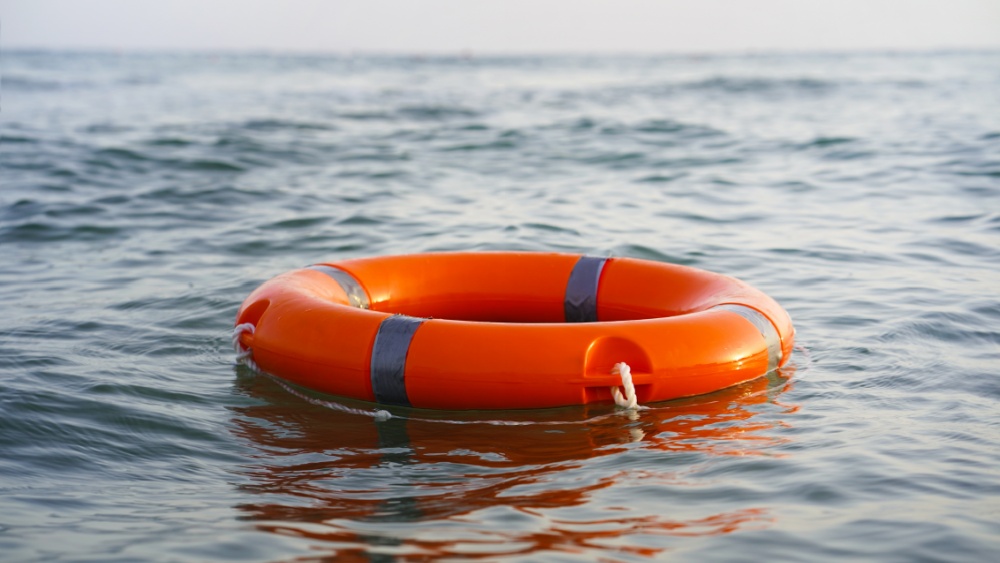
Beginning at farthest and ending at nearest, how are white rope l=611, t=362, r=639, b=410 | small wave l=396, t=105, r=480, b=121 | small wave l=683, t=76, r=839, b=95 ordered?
small wave l=683, t=76, r=839, b=95 → small wave l=396, t=105, r=480, b=121 → white rope l=611, t=362, r=639, b=410

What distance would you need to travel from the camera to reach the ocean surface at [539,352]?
2.70 m

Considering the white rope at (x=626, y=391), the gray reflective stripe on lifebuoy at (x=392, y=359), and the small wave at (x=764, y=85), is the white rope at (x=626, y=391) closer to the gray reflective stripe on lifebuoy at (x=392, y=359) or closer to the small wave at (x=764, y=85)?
the gray reflective stripe on lifebuoy at (x=392, y=359)

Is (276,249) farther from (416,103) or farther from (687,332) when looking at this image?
(416,103)

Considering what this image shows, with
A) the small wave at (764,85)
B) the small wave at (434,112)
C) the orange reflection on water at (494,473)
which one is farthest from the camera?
the small wave at (764,85)

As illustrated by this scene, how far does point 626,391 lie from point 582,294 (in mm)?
909

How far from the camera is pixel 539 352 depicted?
11.6 feet

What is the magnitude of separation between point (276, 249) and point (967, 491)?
474cm

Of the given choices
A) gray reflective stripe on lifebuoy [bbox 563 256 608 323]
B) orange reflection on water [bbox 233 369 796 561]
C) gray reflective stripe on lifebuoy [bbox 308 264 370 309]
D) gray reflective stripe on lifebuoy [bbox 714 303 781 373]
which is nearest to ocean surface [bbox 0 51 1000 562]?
orange reflection on water [bbox 233 369 796 561]

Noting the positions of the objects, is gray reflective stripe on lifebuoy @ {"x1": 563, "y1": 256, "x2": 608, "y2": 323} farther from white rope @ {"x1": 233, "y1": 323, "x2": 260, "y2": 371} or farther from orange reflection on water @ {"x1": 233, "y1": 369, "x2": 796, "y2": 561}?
white rope @ {"x1": 233, "y1": 323, "x2": 260, "y2": 371}

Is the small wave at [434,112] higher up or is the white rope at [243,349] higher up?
the small wave at [434,112]

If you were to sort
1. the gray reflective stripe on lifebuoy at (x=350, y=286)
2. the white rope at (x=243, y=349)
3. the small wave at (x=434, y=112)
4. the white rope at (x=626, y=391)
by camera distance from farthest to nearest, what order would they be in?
the small wave at (x=434, y=112)
the gray reflective stripe on lifebuoy at (x=350, y=286)
the white rope at (x=243, y=349)
the white rope at (x=626, y=391)

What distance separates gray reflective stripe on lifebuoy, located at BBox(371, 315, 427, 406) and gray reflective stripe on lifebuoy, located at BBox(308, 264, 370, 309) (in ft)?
2.22

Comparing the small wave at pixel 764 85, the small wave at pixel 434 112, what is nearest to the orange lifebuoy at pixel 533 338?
the small wave at pixel 434 112

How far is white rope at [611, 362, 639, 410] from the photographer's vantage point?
354 cm
